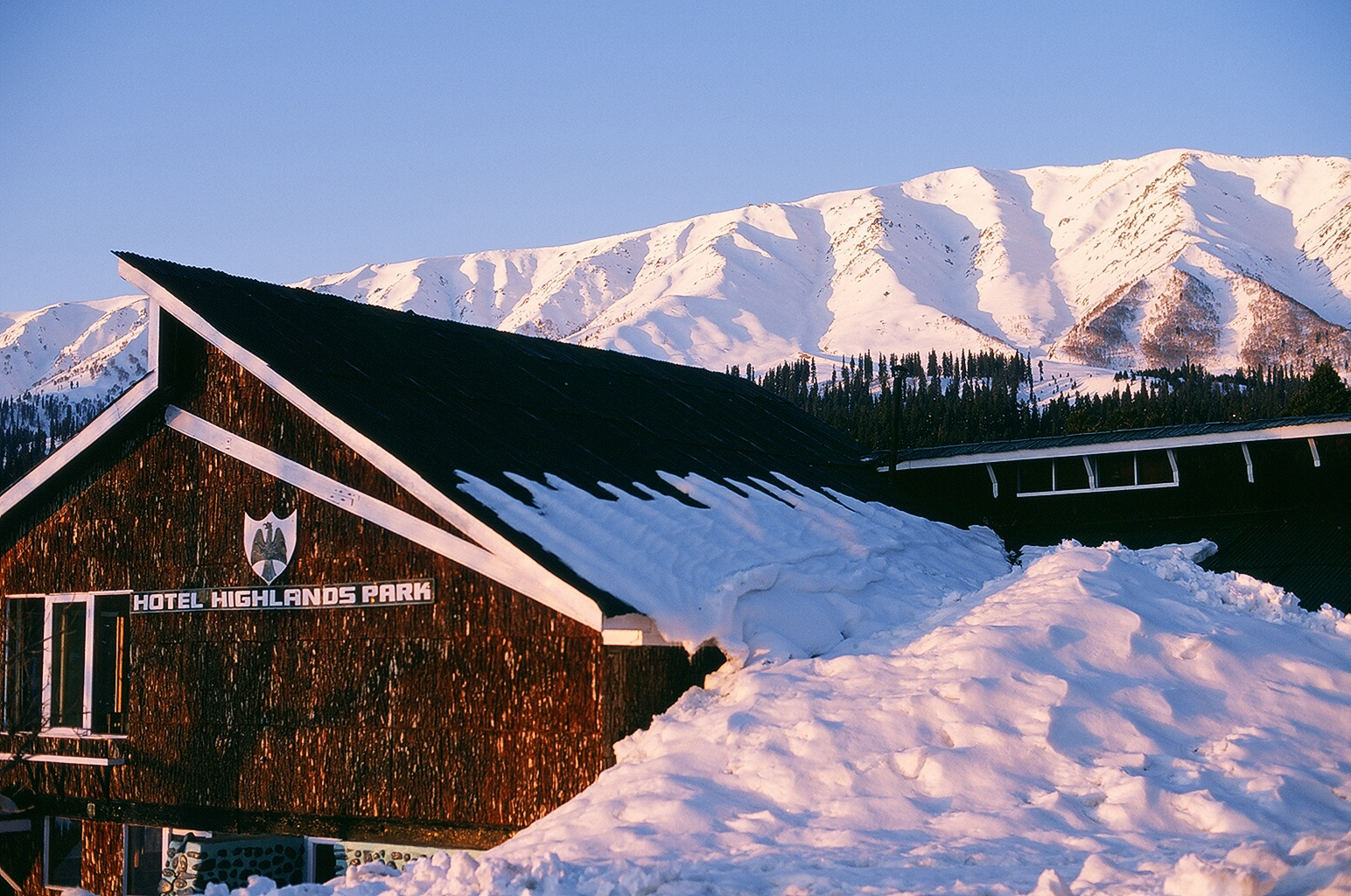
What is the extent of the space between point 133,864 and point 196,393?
572cm

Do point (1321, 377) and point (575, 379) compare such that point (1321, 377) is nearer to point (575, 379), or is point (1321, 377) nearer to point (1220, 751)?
point (575, 379)

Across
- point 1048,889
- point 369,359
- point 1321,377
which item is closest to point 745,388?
point 369,359

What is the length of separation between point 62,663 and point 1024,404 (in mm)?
118251

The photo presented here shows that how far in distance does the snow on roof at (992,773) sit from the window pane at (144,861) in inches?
290

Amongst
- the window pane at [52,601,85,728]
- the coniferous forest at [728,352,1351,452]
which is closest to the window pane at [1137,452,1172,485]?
the window pane at [52,601,85,728]

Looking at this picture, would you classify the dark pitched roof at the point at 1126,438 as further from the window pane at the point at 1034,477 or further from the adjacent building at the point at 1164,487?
the window pane at the point at 1034,477

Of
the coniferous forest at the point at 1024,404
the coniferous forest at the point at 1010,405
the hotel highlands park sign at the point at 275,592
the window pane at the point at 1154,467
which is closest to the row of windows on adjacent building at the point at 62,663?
the hotel highlands park sign at the point at 275,592

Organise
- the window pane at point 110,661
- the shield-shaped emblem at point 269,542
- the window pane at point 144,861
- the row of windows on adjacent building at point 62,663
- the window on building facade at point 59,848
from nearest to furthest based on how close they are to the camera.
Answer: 1. the shield-shaped emblem at point 269,542
2. the window pane at point 110,661
3. the row of windows on adjacent building at point 62,663
4. the window pane at point 144,861
5. the window on building facade at point 59,848

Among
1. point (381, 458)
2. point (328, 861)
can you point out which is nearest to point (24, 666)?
point (328, 861)

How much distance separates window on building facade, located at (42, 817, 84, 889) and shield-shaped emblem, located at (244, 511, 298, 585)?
14.9 ft

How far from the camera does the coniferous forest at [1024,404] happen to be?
79.0 metres

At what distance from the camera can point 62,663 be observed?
57.9ft

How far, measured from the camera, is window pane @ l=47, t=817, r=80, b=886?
1748 cm

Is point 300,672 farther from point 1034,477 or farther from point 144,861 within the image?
point 1034,477
